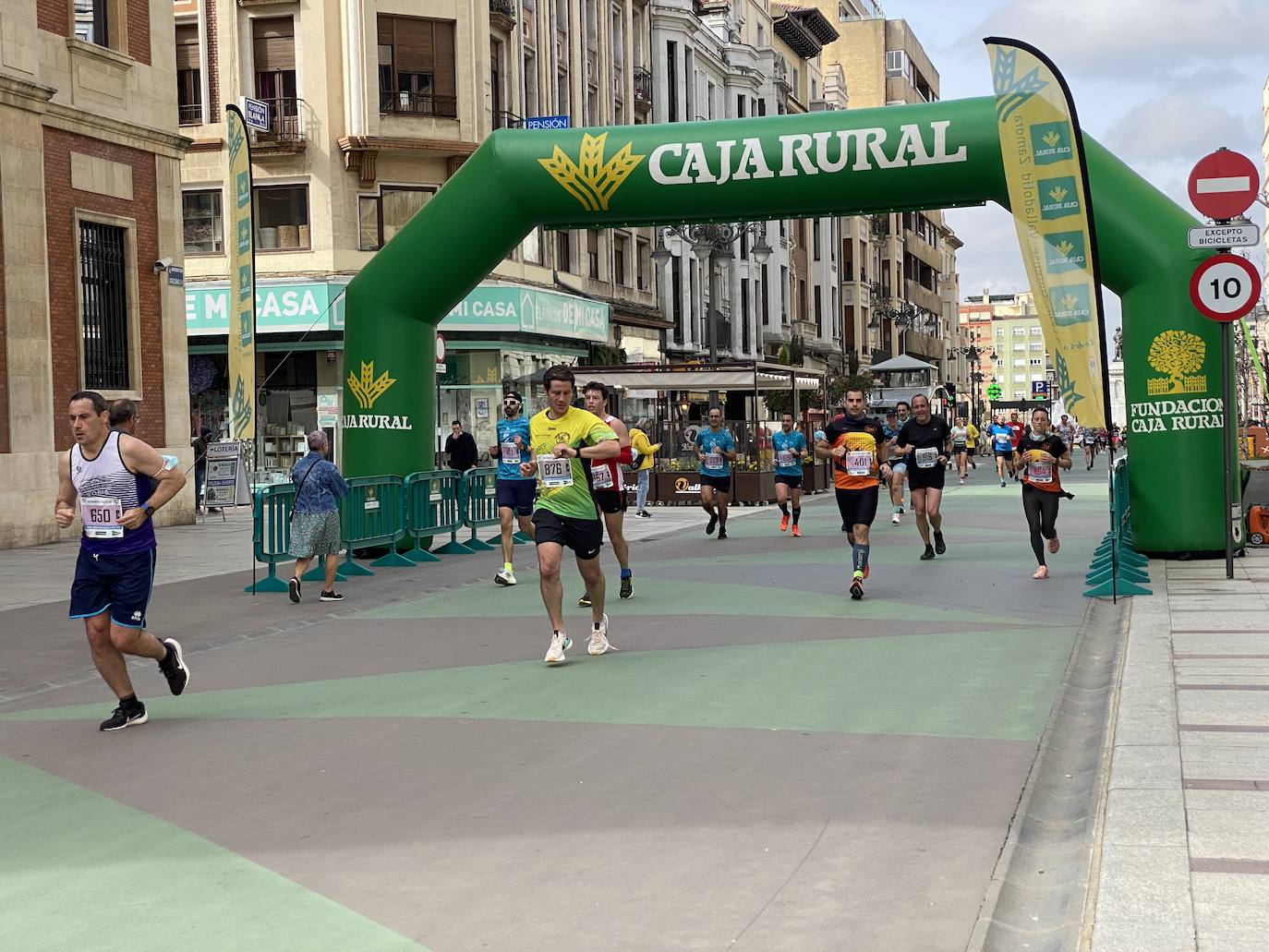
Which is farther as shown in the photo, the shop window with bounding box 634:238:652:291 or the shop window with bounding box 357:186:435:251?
the shop window with bounding box 634:238:652:291

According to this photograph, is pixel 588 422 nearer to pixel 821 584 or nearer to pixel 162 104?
pixel 821 584

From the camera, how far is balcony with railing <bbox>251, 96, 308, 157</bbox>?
34.3 metres

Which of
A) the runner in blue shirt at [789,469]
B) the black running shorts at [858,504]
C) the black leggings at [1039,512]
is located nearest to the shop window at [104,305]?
the runner in blue shirt at [789,469]

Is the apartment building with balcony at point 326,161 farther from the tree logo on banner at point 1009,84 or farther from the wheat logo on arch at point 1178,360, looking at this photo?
the tree logo on banner at point 1009,84

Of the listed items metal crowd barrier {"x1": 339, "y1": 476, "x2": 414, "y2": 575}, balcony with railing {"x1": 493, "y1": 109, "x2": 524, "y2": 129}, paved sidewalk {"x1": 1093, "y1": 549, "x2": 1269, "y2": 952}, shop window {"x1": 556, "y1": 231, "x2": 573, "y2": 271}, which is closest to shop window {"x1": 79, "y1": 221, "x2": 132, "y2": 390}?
metal crowd barrier {"x1": 339, "y1": 476, "x2": 414, "y2": 575}

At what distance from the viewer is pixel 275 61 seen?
35000 mm

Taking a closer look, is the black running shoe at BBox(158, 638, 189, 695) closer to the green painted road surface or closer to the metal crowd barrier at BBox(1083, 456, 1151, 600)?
the green painted road surface

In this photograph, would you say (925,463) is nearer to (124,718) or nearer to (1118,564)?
(1118,564)

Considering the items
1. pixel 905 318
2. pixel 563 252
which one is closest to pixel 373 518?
pixel 563 252

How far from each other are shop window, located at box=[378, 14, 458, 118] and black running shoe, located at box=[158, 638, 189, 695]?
2835 cm

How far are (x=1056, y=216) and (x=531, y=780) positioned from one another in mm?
7242

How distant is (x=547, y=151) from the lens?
16.1 meters

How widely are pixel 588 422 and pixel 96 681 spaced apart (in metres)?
3.48

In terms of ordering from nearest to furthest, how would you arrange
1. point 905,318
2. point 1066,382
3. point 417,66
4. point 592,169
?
point 1066,382, point 592,169, point 417,66, point 905,318
